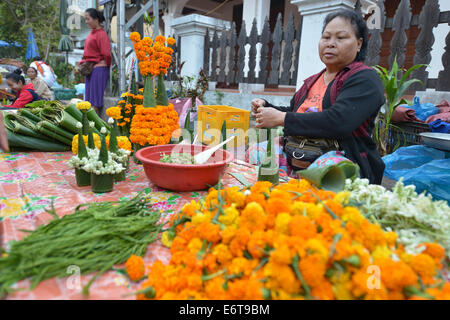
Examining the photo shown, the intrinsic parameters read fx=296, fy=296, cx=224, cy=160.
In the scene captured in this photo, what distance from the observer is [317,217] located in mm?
742

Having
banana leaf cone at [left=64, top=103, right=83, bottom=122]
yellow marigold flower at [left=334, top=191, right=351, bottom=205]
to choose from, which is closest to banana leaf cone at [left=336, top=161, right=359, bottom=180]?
yellow marigold flower at [left=334, top=191, right=351, bottom=205]

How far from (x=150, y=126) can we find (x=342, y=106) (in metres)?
1.08

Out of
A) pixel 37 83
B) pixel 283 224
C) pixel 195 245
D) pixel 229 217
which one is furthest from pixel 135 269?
pixel 37 83

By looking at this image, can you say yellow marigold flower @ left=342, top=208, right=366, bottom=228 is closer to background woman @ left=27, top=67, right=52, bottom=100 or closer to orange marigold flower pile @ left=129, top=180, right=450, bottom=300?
orange marigold flower pile @ left=129, top=180, right=450, bottom=300

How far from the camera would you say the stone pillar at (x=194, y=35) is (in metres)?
6.22

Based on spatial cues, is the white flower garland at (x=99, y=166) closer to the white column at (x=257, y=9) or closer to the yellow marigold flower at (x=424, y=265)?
the yellow marigold flower at (x=424, y=265)

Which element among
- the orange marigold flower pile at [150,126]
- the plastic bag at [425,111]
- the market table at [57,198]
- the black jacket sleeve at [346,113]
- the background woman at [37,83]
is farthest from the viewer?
the background woman at [37,83]

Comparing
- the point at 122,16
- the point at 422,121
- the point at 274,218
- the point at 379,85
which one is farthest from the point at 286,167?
the point at 122,16

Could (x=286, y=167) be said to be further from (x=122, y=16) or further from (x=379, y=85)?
(x=122, y=16)

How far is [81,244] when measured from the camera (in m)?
0.83

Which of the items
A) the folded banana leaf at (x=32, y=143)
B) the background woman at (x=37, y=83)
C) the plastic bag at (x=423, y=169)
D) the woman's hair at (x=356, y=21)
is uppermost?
the woman's hair at (x=356, y=21)

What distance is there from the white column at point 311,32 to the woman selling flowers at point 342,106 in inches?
93.1

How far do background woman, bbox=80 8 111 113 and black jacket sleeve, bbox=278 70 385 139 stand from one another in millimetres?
4116

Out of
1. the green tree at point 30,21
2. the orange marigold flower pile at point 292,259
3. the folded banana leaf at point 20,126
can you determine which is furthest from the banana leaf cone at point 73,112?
the green tree at point 30,21
